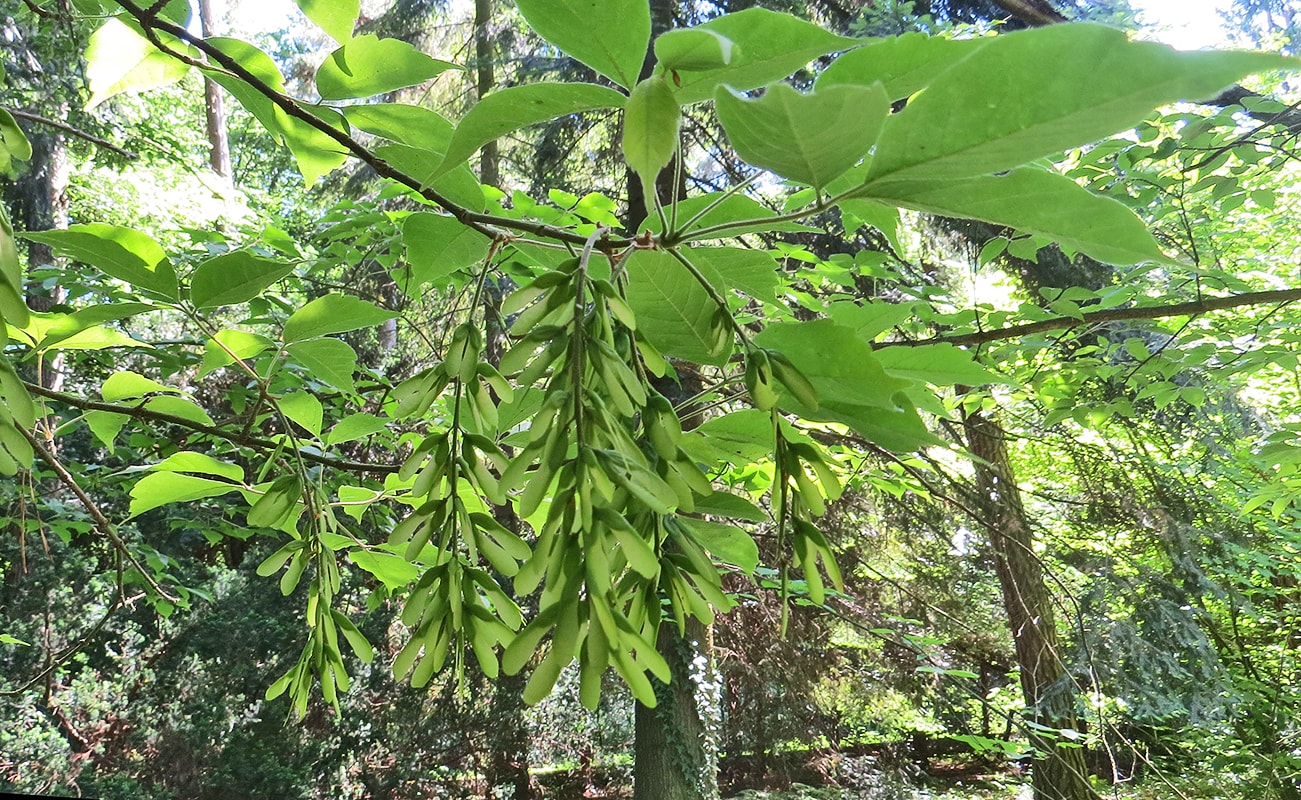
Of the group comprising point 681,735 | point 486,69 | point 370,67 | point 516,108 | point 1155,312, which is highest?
point 486,69

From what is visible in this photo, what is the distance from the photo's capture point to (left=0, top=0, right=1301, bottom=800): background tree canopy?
0.36 meters

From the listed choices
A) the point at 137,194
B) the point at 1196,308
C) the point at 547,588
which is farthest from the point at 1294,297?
the point at 137,194

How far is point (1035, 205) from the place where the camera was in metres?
0.34

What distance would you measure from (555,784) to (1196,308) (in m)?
7.83

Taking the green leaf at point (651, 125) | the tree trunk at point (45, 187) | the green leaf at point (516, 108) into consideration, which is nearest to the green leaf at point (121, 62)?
the green leaf at point (516, 108)

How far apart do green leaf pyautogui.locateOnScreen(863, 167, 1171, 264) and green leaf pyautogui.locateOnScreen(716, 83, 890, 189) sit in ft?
0.08

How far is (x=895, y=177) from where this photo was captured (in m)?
0.32

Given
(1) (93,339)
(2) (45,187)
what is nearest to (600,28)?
(1) (93,339)

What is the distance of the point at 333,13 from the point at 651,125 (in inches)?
17.9

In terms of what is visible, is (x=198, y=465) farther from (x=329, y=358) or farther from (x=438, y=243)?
(x=438, y=243)

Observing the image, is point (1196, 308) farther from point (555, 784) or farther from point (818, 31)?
point (555, 784)

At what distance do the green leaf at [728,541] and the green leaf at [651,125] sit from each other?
23 centimetres

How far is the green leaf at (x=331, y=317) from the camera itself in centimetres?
73

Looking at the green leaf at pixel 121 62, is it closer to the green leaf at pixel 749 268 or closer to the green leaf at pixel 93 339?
the green leaf at pixel 93 339
